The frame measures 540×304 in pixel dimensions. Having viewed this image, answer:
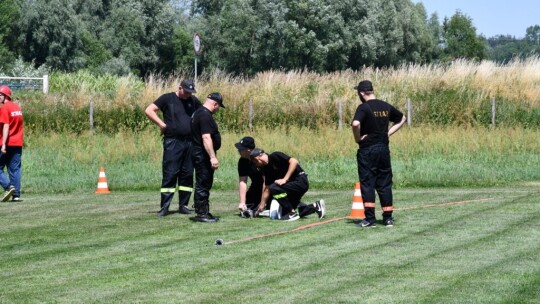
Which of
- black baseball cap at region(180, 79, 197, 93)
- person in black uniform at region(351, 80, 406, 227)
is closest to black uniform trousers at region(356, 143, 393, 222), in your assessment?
person in black uniform at region(351, 80, 406, 227)

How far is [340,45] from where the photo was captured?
75.1m

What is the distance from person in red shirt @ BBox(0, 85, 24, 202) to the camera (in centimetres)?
1895

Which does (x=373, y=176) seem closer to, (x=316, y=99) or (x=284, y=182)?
(x=284, y=182)

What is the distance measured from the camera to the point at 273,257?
465 inches

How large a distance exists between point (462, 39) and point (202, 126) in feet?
330

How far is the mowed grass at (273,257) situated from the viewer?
973 cm

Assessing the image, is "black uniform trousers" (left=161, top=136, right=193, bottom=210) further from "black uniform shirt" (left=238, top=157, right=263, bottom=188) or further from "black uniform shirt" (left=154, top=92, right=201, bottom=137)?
"black uniform shirt" (left=238, top=157, right=263, bottom=188)

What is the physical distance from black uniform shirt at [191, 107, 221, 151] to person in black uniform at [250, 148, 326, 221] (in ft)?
1.90

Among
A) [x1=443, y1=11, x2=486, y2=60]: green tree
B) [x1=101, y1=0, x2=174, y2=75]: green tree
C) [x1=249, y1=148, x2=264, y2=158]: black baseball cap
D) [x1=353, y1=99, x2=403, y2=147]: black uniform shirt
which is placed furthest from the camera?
[x1=443, y1=11, x2=486, y2=60]: green tree

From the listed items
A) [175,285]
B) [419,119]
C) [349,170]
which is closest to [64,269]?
[175,285]

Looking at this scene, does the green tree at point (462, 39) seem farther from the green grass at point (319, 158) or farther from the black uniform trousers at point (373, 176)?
the black uniform trousers at point (373, 176)

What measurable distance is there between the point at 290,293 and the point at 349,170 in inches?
609

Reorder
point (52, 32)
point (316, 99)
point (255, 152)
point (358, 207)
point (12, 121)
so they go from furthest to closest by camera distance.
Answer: point (52, 32) → point (316, 99) → point (12, 121) → point (358, 207) → point (255, 152)

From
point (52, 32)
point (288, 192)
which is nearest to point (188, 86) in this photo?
point (288, 192)
